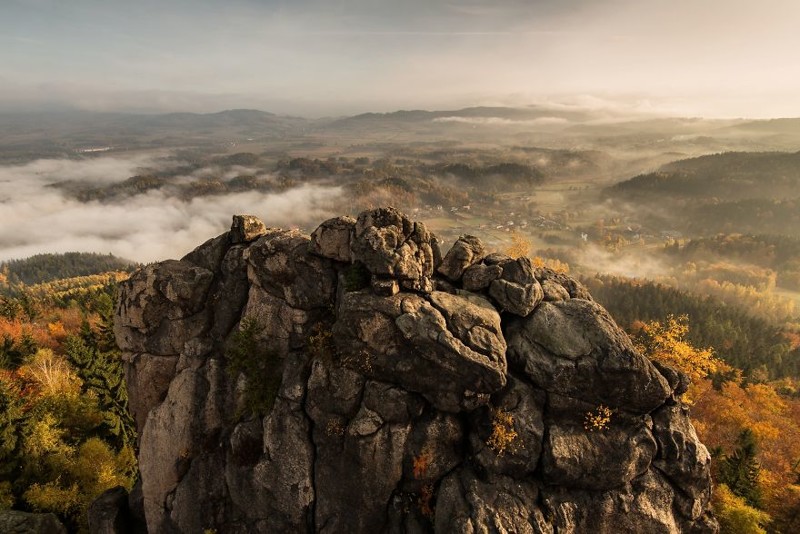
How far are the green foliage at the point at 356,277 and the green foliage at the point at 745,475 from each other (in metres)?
47.3

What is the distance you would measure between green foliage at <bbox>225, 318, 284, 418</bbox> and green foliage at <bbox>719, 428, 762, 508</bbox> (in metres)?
50.1

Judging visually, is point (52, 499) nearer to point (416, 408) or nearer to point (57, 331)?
point (416, 408)

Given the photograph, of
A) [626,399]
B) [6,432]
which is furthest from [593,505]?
[6,432]

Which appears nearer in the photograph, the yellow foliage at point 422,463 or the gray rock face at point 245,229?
the yellow foliage at point 422,463

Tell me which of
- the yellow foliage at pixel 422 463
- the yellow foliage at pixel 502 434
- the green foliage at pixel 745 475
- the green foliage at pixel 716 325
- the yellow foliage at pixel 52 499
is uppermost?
the yellow foliage at pixel 502 434

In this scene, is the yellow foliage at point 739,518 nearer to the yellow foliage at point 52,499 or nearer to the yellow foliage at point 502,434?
the yellow foliage at point 502,434

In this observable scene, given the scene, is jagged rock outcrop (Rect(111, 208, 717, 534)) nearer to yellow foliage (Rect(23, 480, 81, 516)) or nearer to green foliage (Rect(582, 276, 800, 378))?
yellow foliage (Rect(23, 480, 81, 516))

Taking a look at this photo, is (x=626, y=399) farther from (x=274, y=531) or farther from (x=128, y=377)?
(x=128, y=377)

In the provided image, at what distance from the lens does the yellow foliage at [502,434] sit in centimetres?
2580

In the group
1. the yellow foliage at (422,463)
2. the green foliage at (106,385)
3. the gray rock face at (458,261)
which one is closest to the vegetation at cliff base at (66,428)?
the green foliage at (106,385)

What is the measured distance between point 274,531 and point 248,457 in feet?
18.0

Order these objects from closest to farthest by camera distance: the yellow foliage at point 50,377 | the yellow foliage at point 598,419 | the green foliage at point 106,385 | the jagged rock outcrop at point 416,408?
the jagged rock outcrop at point 416,408, the yellow foliage at point 598,419, the green foliage at point 106,385, the yellow foliage at point 50,377

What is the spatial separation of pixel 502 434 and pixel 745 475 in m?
38.7

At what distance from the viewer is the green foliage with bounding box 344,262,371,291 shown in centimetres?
2939
